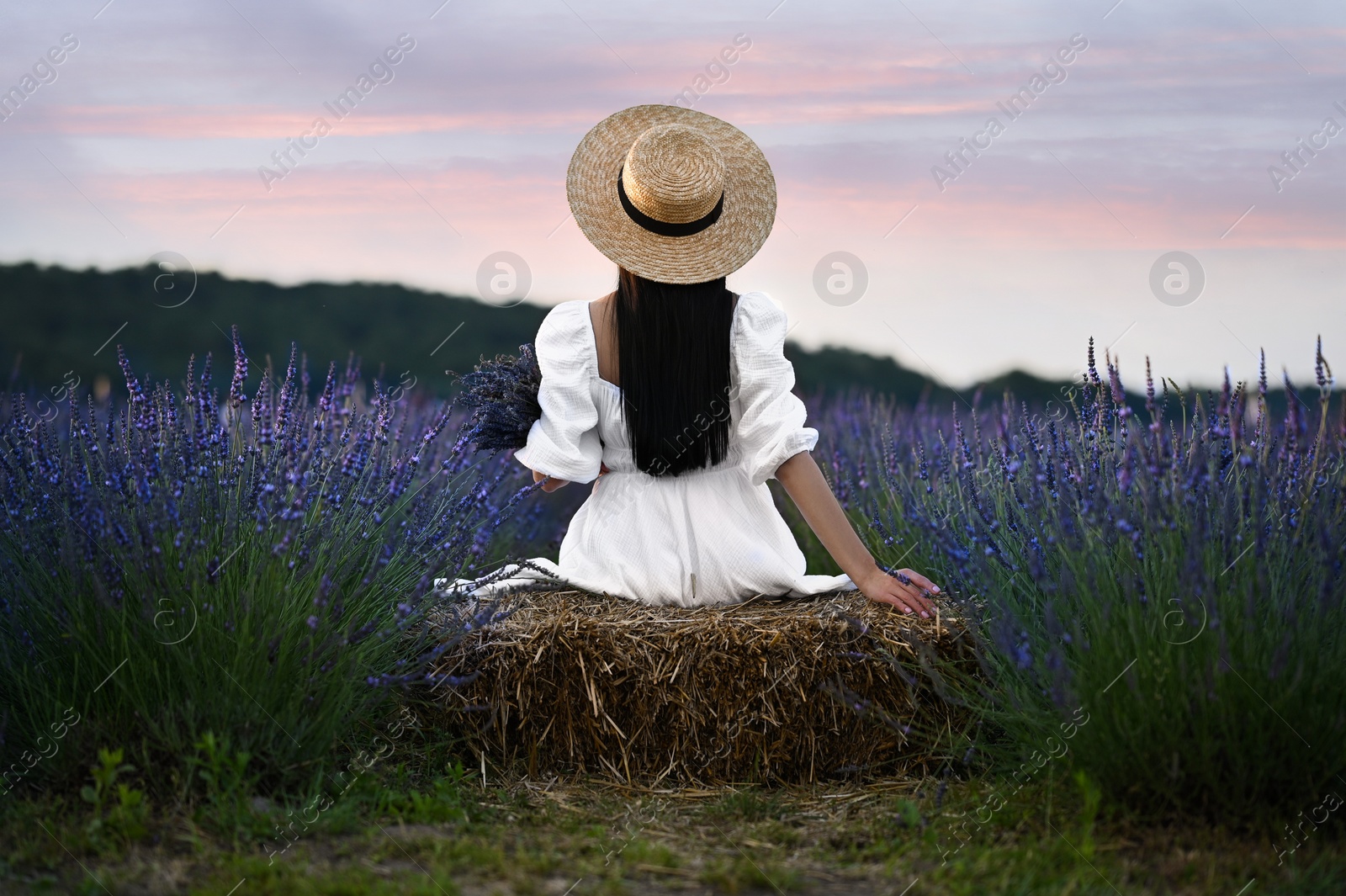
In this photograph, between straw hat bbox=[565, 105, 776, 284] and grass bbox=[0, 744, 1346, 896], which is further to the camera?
straw hat bbox=[565, 105, 776, 284]

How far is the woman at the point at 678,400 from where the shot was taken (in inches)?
107

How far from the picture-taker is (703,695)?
8.59 ft

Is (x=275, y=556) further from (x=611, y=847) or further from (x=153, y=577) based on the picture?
(x=611, y=847)

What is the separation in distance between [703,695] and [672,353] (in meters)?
0.87

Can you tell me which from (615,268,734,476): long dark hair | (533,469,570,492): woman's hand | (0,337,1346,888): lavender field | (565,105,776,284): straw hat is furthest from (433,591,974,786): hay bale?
(565,105,776,284): straw hat

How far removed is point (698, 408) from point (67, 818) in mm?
1691

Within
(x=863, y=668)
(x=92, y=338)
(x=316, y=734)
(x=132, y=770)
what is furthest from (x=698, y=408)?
(x=92, y=338)

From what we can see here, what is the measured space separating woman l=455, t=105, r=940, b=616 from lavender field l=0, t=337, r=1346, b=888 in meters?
0.31

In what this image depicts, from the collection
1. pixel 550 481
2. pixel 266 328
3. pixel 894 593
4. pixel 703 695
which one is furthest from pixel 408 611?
pixel 266 328

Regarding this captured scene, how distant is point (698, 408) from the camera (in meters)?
2.79

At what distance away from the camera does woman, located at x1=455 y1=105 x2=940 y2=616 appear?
273cm

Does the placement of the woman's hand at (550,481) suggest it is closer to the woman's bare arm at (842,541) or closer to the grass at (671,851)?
the woman's bare arm at (842,541)

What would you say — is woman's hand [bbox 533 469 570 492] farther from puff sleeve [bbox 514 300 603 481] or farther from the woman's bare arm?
the woman's bare arm

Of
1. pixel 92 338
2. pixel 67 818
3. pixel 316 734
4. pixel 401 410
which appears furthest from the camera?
pixel 92 338
